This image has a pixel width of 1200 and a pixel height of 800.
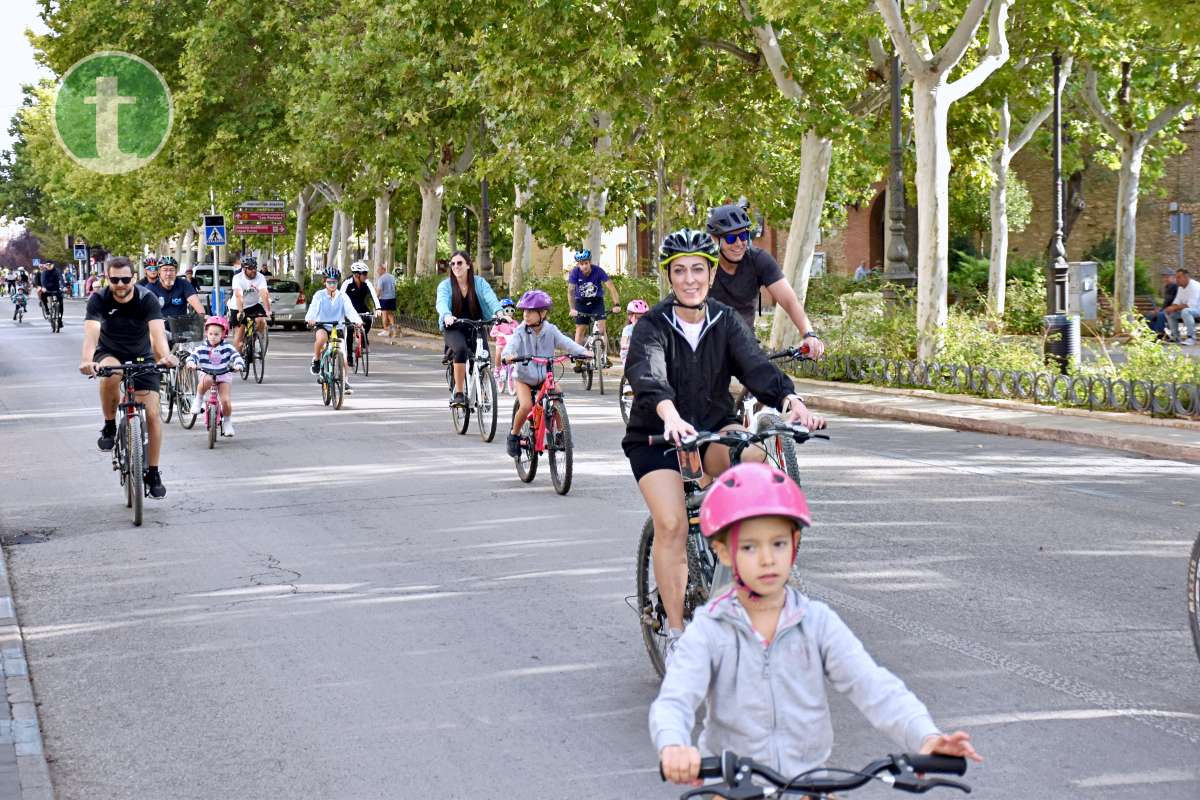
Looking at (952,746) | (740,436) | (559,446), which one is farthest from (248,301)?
(952,746)

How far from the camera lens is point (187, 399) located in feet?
63.6

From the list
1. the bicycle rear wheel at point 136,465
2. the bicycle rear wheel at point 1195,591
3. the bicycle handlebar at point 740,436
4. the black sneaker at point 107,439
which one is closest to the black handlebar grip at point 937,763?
the bicycle handlebar at point 740,436

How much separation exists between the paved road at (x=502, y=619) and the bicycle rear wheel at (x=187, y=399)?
11.5ft

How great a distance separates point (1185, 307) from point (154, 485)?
26.4m

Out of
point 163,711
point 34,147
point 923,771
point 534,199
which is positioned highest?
point 34,147

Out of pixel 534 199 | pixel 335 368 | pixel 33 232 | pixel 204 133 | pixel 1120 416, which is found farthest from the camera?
pixel 33 232

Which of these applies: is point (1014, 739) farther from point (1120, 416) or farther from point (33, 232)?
point (33, 232)

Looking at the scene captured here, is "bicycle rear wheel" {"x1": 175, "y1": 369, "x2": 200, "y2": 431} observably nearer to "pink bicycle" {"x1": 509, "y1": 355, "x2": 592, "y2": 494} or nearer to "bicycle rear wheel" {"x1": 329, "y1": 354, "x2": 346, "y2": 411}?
"bicycle rear wheel" {"x1": 329, "y1": 354, "x2": 346, "y2": 411}

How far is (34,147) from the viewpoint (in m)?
102

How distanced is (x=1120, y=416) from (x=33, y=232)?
13701 cm

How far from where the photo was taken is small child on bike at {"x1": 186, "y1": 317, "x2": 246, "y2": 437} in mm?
16422

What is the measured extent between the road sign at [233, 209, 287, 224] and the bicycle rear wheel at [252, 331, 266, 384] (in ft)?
A: 97.4

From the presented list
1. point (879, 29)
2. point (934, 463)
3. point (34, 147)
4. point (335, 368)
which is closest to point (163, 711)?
point (934, 463)

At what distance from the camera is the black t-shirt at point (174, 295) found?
759 inches
